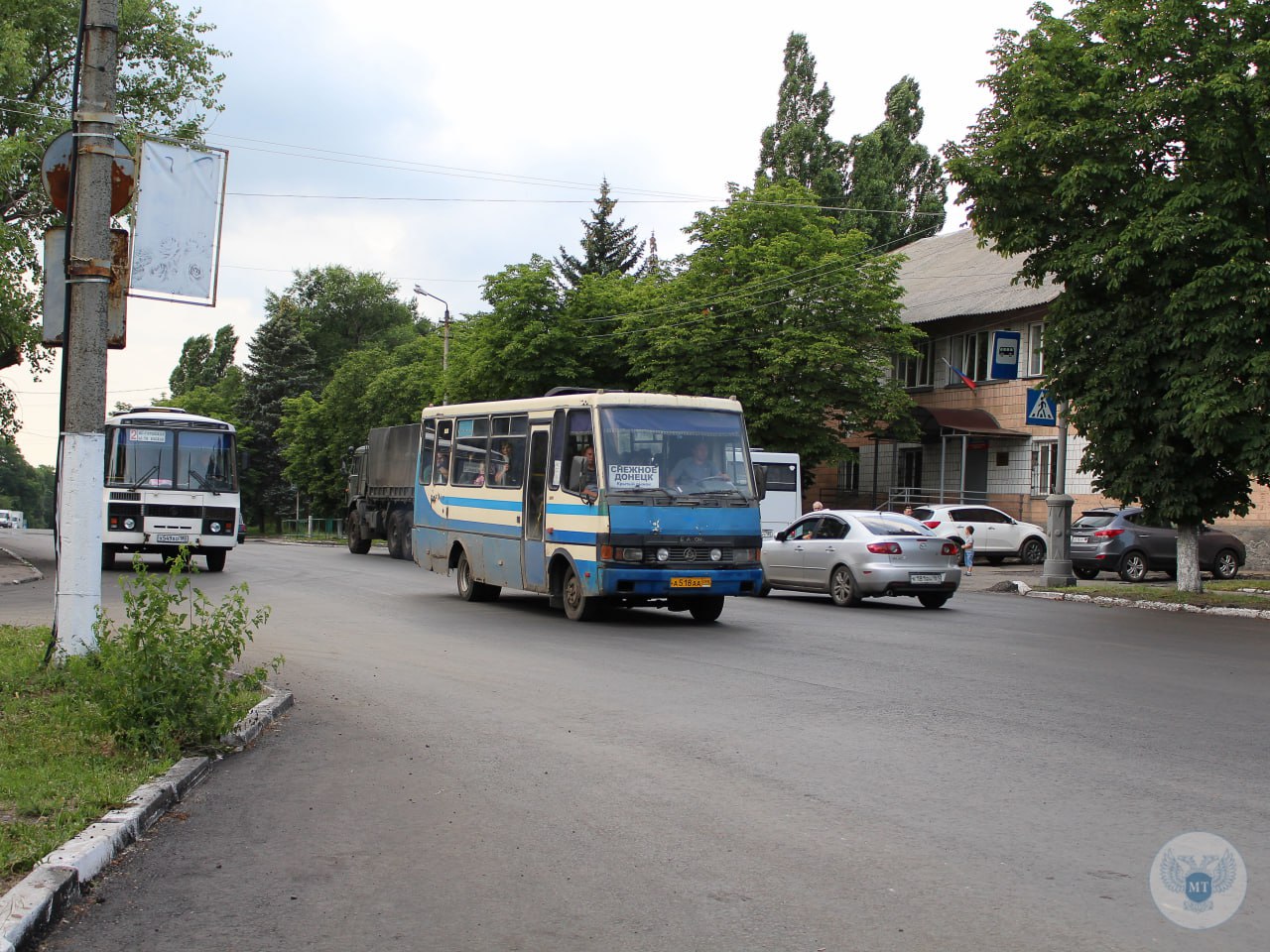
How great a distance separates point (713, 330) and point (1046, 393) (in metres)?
20.4

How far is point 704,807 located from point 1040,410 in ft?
68.8

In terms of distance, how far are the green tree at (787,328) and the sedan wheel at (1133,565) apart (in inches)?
560

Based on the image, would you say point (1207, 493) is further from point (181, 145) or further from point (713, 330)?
point (713, 330)

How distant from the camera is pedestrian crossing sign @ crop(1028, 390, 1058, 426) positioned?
25.8m

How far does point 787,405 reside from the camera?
42.3 m

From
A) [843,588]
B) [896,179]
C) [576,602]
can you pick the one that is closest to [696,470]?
[576,602]

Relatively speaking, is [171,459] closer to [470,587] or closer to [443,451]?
[443,451]

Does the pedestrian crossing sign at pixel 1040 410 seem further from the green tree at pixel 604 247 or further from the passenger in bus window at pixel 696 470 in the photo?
the green tree at pixel 604 247

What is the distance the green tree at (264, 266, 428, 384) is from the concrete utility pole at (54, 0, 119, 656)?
98.3 metres

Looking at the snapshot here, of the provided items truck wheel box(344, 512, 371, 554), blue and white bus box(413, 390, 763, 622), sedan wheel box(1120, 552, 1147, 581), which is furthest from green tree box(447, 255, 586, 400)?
blue and white bus box(413, 390, 763, 622)

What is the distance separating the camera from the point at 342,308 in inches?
4279

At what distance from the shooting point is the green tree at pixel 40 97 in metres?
26.0

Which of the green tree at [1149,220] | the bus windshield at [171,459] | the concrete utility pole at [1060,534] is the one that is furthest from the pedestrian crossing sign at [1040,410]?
the bus windshield at [171,459]

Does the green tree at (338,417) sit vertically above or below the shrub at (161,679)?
above
